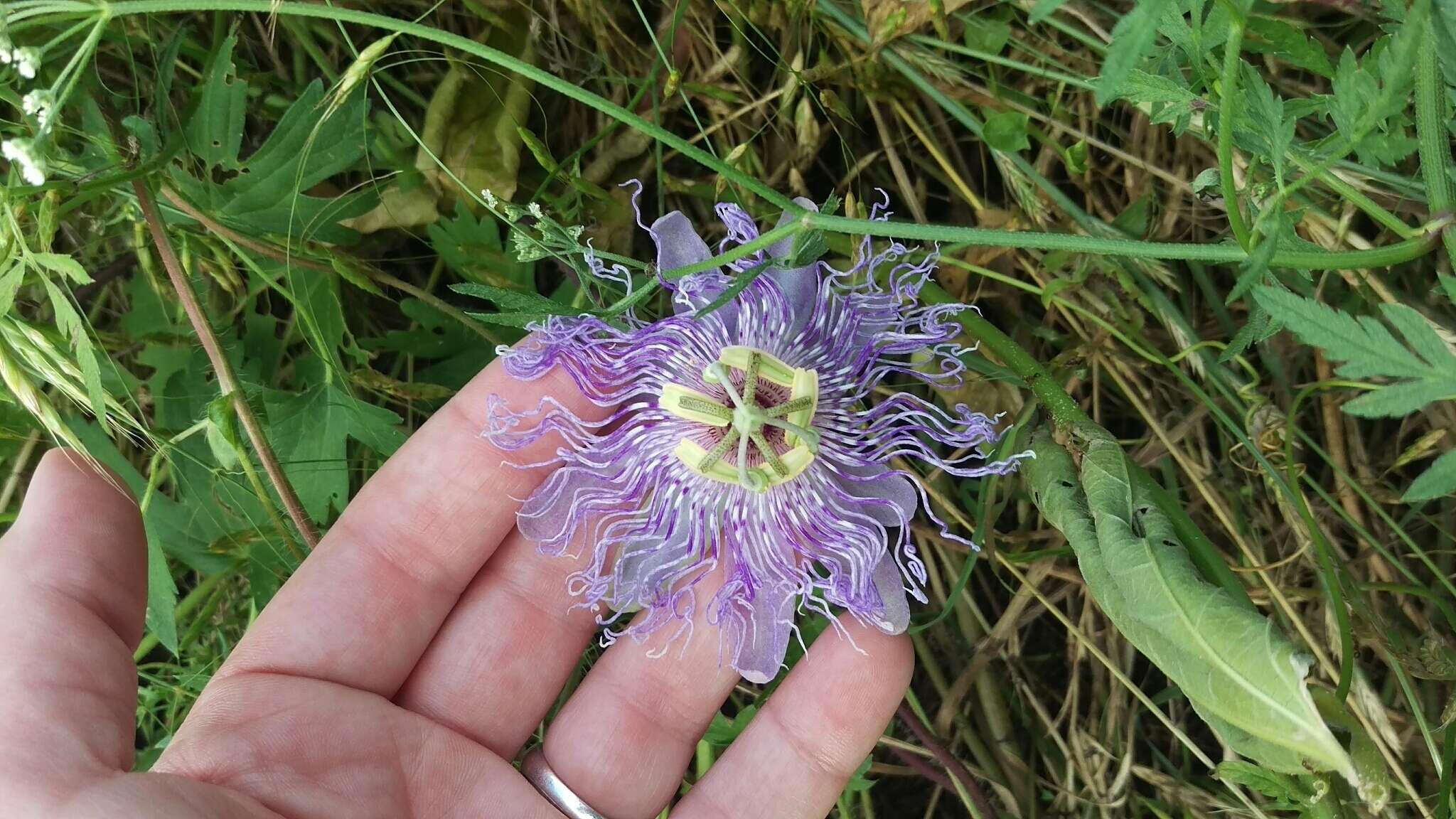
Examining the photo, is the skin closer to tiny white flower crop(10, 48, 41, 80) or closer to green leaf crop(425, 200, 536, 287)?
green leaf crop(425, 200, 536, 287)

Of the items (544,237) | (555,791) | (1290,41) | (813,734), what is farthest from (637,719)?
(1290,41)

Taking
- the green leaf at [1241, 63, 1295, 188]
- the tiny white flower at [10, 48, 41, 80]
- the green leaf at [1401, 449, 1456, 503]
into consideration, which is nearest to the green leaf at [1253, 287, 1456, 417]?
the green leaf at [1401, 449, 1456, 503]

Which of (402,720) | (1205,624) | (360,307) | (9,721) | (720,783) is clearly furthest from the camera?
(360,307)

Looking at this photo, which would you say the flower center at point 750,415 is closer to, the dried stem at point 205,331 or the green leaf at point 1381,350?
the dried stem at point 205,331

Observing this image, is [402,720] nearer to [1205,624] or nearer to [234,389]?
[234,389]

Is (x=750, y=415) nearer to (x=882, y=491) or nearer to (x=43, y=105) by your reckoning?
(x=882, y=491)

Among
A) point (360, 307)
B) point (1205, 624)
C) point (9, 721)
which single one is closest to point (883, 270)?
point (1205, 624)

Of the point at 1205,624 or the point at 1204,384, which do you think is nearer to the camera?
the point at 1205,624
